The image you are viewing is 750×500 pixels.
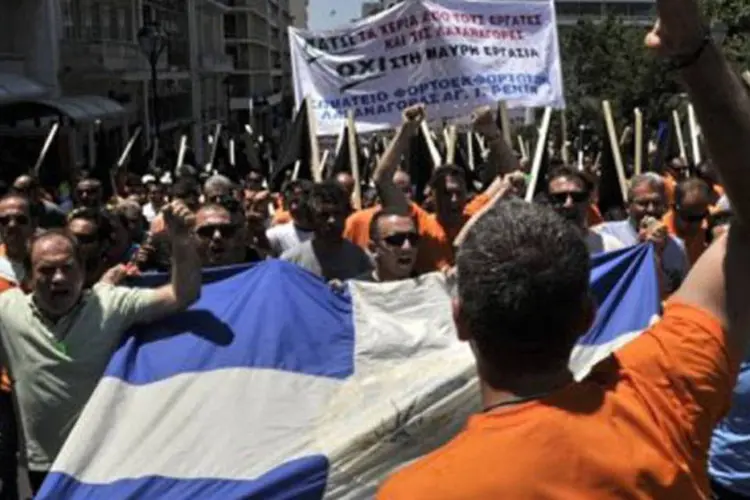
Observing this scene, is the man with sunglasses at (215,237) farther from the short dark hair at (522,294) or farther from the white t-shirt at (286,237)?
the short dark hair at (522,294)

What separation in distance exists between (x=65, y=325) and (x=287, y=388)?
83 centimetres

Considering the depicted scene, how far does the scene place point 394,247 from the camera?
5.17 meters

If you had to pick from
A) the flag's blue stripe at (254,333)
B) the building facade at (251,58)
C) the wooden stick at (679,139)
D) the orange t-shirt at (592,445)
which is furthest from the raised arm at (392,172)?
the building facade at (251,58)

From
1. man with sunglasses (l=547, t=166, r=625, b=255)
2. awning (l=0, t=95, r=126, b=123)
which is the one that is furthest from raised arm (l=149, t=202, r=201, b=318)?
awning (l=0, t=95, r=126, b=123)

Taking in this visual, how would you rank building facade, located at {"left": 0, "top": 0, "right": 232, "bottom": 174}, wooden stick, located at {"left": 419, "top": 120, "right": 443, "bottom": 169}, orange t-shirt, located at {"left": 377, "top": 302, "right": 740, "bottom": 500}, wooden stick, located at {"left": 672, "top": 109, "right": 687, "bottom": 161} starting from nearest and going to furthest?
orange t-shirt, located at {"left": 377, "top": 302, "right": 740, "bottom": 500}, wooden stick, located at {"left": 419, "top": 120, "right": 443, "bottom": 169}, wooden stick, located at {"left": 672, "top": 109, "right": 687, "bottom": 161}, building facade, located at {"left": 0, "top": 0, "right": 232, "bottom": 174}

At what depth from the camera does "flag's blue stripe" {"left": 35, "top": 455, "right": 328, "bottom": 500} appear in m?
3.58

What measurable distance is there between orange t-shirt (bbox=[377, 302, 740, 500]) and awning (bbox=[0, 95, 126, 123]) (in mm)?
24381

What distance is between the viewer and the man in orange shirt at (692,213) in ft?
20.1


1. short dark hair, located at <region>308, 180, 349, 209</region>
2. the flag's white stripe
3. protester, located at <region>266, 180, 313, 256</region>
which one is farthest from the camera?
protester, located at <region>266, 180, 313, 256</region>

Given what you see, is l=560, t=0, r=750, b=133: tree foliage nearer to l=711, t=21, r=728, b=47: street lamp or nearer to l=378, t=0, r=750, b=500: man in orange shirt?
l=711, t=21, r=728, b=47: street lamp

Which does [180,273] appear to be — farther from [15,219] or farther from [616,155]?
[616,155]

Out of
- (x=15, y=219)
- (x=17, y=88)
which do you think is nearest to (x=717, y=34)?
(x=15, y=219)

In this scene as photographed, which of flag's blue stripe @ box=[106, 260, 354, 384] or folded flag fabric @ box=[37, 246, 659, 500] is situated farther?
flag's blue stripe @ box=[106, 260, 354, 384]

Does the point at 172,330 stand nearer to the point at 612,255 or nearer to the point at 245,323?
the point at 245,323
